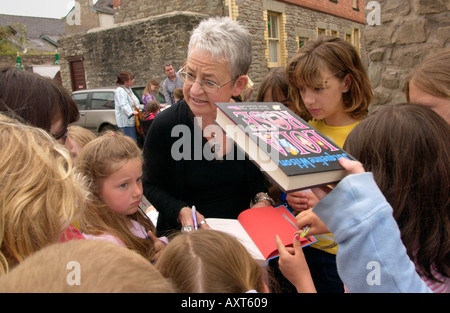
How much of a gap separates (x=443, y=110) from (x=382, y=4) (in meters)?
2.35

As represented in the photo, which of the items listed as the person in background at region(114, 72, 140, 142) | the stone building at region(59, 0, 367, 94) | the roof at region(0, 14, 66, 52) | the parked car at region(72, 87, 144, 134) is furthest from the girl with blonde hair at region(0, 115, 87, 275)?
the roof at region(0, 14, 66, 52)

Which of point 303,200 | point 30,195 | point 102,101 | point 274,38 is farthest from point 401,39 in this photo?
point 274,38

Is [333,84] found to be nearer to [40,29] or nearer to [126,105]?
[126,105]

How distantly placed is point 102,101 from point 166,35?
3.05m

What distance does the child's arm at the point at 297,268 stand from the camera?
1.14 m

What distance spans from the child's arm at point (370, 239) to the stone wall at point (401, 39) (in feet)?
9.32

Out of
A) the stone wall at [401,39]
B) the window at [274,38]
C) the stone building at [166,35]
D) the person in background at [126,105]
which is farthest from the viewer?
the window at [274,38]

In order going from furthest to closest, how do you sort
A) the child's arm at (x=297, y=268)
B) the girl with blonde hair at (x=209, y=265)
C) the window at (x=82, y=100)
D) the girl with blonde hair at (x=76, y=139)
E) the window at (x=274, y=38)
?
1. the window at (x=274, y=38)
2. the window at (x=82, y=100)
3. the girl with blonde hair at (x=76, y=139)
4. the child's arm at (x=297, y=268)
5. the girl with blonde hair at (x=209, y=265)

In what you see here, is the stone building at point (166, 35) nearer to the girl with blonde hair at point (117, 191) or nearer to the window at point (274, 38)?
the window at point (274, 38)

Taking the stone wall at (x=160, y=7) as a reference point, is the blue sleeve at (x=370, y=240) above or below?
below

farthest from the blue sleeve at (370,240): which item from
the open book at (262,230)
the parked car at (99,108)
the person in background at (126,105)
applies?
the parked car at (99,108)

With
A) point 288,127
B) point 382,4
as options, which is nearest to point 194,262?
point 288,127

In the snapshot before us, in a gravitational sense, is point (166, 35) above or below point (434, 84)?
above

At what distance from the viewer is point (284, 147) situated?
0.86m
